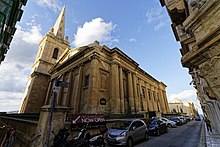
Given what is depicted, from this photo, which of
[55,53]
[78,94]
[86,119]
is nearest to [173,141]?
[86,119]

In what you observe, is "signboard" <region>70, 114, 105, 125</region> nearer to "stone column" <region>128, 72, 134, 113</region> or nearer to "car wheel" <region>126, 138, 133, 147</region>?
"car wheel" <region>126, 138, 133, 147</region>

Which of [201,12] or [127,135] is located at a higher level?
[201,12]

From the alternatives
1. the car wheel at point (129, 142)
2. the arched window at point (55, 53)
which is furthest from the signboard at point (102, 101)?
the arched window at point (55, 53)

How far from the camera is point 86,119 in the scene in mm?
7852

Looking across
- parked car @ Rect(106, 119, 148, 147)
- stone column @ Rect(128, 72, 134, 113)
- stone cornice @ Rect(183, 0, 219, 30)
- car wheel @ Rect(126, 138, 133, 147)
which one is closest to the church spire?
stone column @ Rect(128, 72, 134, 113)

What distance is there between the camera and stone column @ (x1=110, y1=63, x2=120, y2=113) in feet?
50.5

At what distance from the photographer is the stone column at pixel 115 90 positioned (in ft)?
50.5

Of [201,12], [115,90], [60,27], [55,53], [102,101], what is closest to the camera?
[201,12]

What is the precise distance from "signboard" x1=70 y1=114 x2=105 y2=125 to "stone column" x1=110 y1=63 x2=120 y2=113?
6238 mm

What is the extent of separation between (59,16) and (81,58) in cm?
2682

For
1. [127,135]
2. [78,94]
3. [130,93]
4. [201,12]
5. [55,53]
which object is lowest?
[127,135]

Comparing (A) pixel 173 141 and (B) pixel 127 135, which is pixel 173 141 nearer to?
(A) pixel 173 141

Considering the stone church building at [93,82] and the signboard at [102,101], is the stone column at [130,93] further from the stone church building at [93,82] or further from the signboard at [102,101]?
the signboard at [102,101]

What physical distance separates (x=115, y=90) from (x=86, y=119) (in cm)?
880
